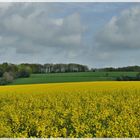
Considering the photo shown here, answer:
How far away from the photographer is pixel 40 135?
23.3ft

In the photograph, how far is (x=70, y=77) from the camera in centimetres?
3102

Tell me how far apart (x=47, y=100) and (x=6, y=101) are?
252 cm

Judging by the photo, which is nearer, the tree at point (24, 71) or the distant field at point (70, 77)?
the tree at point (24, 71)

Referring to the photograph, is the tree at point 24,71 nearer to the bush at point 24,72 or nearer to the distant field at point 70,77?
the bush at point 24,72

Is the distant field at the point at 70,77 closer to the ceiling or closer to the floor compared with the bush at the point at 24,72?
closer to the floor

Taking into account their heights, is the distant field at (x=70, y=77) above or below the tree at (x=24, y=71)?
below

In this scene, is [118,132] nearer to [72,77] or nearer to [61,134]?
[61,134]

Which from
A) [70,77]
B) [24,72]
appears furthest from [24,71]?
[70,77]

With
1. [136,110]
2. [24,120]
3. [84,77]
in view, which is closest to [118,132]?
[24,120]

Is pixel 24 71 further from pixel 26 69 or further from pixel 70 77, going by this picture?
pixel 70 77

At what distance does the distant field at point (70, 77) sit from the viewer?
28.9m

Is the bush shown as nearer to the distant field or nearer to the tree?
the tree

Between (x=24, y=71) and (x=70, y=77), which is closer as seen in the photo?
(x=24, y=71)

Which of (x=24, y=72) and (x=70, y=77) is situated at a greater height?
(x=24, y=72)
